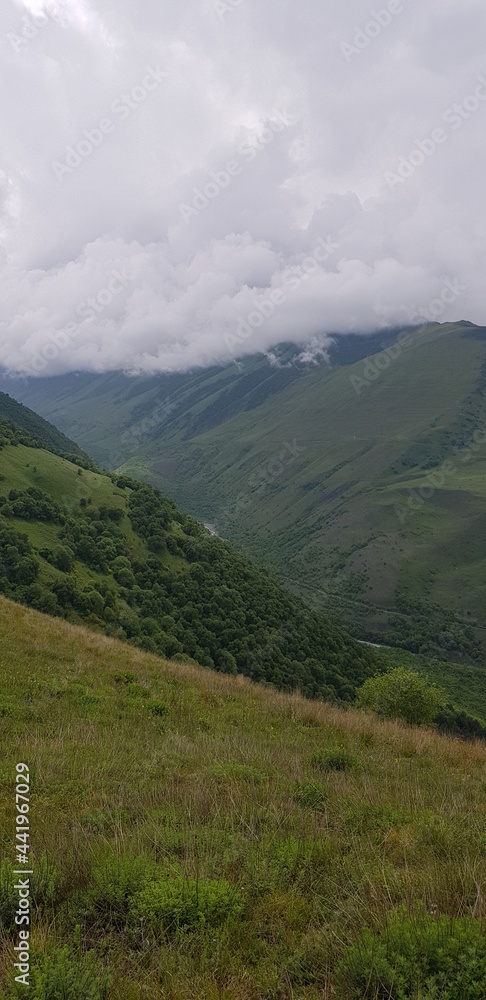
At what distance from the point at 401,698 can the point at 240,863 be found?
4117 cm

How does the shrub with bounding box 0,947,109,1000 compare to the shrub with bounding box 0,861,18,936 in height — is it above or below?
above

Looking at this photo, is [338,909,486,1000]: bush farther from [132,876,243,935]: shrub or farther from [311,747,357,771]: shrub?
[311,747,357,771]: shrub

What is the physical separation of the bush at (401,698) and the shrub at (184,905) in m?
33.2

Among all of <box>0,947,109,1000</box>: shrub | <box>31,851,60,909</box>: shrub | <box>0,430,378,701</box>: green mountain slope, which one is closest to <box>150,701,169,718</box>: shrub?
<box>31,851,60,909</box>: shrub

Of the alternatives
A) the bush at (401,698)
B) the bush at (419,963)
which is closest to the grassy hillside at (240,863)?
the bush at (419,963)

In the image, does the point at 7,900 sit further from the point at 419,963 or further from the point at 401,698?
the point at 401,698

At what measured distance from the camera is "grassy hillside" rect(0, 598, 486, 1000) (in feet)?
11.9

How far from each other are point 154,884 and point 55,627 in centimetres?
1812

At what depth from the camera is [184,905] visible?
4.36 meters

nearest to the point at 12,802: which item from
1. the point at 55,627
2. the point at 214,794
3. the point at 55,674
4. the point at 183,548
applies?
the point at 214,794

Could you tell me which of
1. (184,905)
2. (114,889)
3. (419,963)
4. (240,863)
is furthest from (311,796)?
(419,963)

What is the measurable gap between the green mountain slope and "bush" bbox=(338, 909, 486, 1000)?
122 feet

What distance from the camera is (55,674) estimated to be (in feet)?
46.5

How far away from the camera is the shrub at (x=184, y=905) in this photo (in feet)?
14.1
